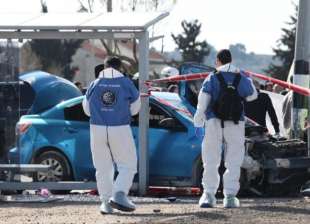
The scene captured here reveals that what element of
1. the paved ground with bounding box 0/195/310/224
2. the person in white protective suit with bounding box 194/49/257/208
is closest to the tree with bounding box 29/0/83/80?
the paved ground with bounding box 0/195/310/224

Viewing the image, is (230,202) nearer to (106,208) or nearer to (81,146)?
(106,208)

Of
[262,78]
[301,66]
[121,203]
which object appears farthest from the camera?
[301,66]

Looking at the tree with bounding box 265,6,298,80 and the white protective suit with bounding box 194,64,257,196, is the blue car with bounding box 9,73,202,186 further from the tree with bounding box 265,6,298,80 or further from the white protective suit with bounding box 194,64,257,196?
the tree with bounding box 265,6,298,80

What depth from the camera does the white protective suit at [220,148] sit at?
1094 centimetres

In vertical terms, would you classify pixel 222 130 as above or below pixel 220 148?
above

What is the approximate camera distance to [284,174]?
41.0ft

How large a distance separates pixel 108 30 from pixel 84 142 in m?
1.95

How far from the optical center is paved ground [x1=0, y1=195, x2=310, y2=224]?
9.73 meters

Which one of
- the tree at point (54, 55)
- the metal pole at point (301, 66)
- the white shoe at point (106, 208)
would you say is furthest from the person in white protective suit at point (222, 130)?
the tree at point (54, 55)

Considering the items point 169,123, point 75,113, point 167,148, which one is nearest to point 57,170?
point 75,113

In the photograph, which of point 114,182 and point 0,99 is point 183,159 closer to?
point 114,182

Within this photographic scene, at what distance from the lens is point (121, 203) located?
10375 millimetres

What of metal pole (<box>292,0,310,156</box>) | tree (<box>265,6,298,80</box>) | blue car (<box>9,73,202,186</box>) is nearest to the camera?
blue car (<box>9,73,202,186</box>)

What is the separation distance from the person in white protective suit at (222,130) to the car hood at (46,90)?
4169 millimetres
